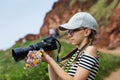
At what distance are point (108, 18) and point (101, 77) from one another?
27633 millimetres

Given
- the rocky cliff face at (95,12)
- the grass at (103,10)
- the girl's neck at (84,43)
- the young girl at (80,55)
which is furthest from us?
the grass at (103,10)

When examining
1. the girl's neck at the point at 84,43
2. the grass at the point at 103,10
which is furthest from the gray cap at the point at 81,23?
the grass at the point at 103,10

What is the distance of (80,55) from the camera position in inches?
204

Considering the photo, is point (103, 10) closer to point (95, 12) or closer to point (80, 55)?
point (95, 12)

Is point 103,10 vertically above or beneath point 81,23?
beneath

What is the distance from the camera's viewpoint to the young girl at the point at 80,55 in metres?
5.00

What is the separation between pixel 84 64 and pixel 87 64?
0.12ft

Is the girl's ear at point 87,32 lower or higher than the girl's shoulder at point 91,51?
higher

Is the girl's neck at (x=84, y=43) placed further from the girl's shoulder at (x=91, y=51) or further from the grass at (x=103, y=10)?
the grass at (x=103, y=10)

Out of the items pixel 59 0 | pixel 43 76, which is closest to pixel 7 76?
pixel 43 76

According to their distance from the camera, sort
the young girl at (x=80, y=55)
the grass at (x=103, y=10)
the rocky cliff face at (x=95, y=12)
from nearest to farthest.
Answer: the young girl at (x=80, y=55), the rocky cliff face at (x=95, y=12), the grass at (x=103, y=10)

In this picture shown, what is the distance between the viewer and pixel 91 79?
5.16 m

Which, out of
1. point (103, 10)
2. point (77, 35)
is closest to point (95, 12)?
point (103, 10)

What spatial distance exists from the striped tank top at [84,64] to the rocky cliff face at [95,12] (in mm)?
30707
